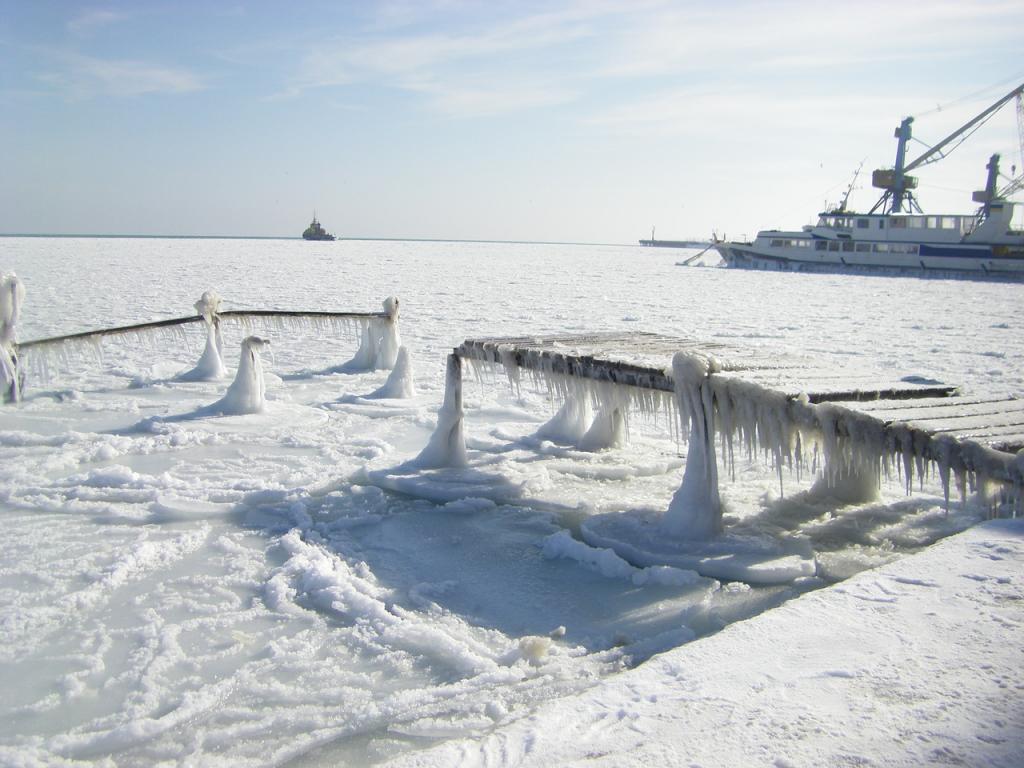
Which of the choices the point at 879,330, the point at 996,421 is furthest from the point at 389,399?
the point at 879,330

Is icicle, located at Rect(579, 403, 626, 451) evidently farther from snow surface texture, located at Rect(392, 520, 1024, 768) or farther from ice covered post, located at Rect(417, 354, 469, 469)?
snow surface texture, located at Rect(392, 520, 1024, 768)

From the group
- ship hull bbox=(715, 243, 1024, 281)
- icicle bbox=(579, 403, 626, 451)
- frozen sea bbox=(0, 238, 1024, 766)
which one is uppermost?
ship hull bbox=(715, 243, 1024, 281)

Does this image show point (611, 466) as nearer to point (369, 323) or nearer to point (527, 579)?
point (527, 579)

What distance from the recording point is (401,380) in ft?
30.2

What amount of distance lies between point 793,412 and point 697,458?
0.73 meters

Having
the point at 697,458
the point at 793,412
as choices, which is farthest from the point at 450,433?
the point at 793,412

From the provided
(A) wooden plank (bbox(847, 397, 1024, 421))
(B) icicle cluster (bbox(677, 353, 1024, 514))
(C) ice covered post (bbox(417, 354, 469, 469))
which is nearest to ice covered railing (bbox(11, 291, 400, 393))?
(C) ice covered post (bbox(417, 354, 469, 469))

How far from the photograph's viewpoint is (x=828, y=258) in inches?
1816

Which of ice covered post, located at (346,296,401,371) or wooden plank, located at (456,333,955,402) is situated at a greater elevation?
wooden plank, located at (456,333,955,402)

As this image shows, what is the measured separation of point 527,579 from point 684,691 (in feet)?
5.64

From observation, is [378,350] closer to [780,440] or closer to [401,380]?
[401,380]

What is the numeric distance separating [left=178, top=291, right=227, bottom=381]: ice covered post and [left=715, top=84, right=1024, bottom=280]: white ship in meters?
39.7

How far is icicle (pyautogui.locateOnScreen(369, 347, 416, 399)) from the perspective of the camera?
360 inches

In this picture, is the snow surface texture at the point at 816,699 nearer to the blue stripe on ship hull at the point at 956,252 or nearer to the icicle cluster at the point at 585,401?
the icicle cluster at the point at 585,401
